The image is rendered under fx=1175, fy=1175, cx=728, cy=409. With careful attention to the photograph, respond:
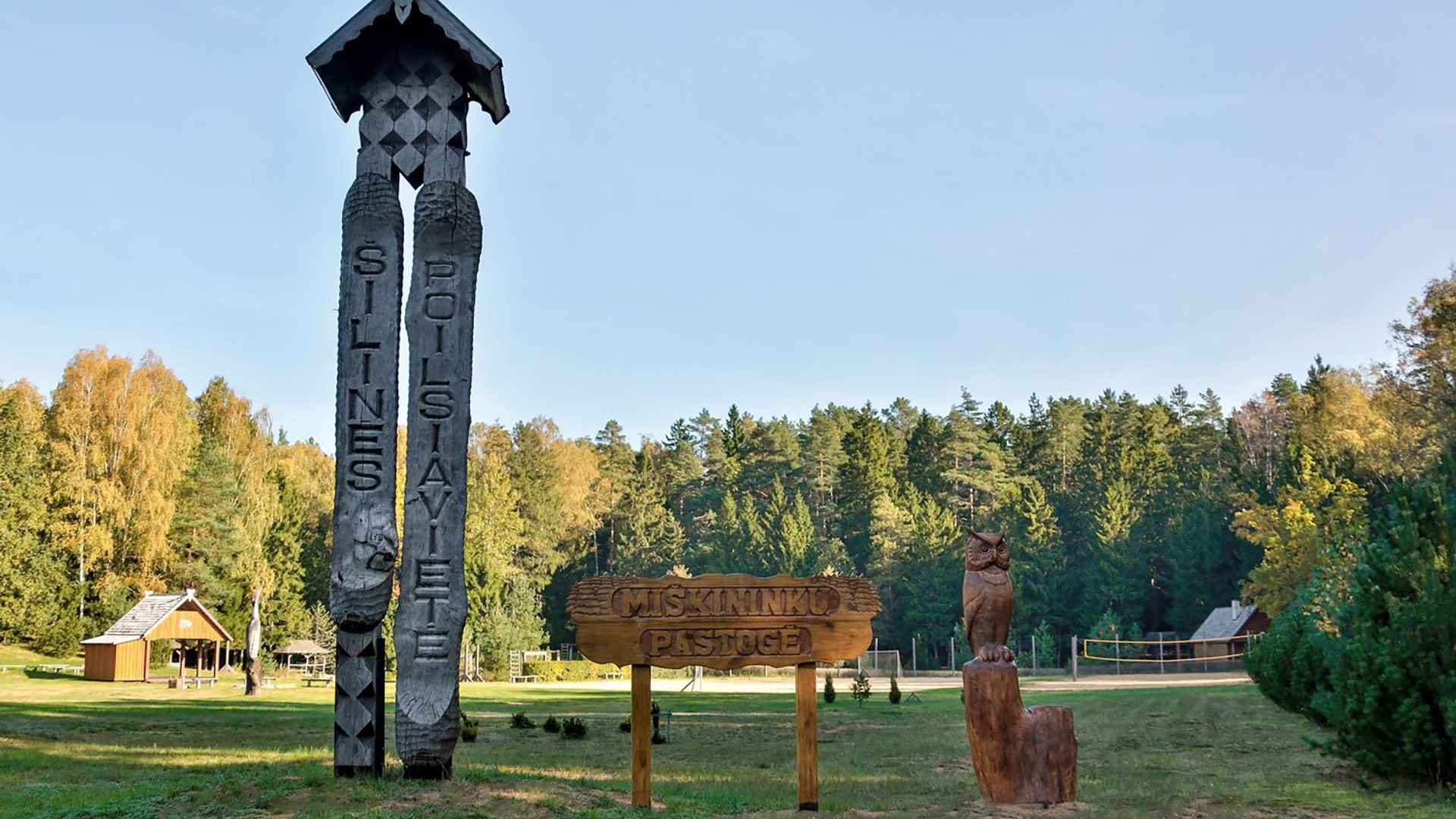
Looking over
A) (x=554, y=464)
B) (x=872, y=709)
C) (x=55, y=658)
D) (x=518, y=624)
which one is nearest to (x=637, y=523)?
(x=554, y=464)

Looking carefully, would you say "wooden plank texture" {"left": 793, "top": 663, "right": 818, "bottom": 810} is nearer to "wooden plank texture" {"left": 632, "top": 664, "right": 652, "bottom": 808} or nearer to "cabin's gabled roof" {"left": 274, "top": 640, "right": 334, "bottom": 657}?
"wooden plank texture" {"left": 632, "top": 664, "right": 652, "bottom": 808}

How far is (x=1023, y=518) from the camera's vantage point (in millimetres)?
73250

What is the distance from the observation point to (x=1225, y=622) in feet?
202

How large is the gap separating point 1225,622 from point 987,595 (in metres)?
55.1

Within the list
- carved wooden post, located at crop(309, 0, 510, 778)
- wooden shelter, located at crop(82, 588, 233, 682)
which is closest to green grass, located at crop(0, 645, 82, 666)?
wooden shelter, located at crop(82, 588, 233, 682)

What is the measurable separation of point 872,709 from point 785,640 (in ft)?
70.3

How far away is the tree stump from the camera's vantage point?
39.1ft

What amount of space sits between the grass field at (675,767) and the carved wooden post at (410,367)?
86cm

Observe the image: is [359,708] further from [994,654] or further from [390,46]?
[390,46]

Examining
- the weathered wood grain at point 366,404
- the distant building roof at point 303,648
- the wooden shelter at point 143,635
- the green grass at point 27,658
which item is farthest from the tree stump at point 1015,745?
the green grass at point 27,658

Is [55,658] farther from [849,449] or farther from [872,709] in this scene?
[849,449]

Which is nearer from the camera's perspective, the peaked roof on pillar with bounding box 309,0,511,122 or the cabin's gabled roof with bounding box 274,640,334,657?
the peaked roof on pillar with bounding box 309,0,511,122

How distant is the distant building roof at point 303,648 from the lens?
2126 inches

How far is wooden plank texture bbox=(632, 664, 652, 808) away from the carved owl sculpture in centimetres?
352
